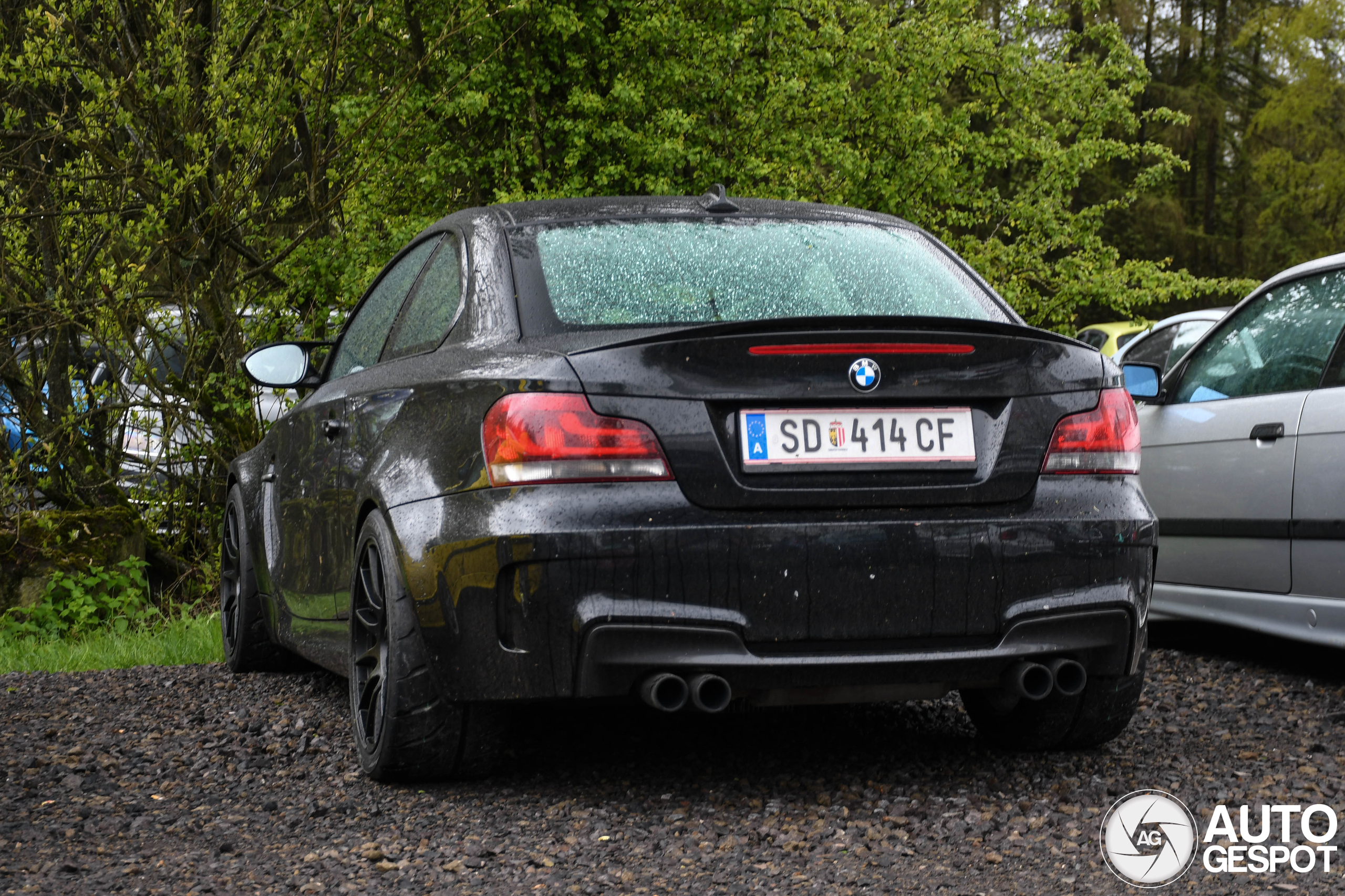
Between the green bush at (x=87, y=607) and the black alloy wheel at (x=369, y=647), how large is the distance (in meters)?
4.45

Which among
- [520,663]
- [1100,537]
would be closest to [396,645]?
[520,663]

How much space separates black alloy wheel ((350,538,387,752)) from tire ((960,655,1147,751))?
1572mm

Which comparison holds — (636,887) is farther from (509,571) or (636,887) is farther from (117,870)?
(117,870)

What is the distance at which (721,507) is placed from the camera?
338cm

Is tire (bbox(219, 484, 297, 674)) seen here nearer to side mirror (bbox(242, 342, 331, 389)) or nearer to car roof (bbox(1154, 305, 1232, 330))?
side mirror (bbox(242, 342, 331, 389))

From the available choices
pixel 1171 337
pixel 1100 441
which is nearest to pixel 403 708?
pixel 1100 441

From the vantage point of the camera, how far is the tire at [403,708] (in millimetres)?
3688

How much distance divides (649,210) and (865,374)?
3.72ft

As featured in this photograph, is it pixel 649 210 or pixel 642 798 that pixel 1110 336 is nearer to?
pixel 649 210

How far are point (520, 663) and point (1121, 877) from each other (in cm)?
134

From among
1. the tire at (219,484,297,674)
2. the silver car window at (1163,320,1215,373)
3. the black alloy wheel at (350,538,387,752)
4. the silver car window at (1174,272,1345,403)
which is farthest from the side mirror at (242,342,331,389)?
the silver car window at (1163,320,1215,373)

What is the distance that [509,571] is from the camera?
11.1ft

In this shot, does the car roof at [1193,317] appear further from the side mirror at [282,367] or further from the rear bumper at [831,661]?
the rear bumper at [831,661]

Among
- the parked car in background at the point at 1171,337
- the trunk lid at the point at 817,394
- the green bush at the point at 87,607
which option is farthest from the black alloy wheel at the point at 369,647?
the parked car in background at the point at 1171,337
